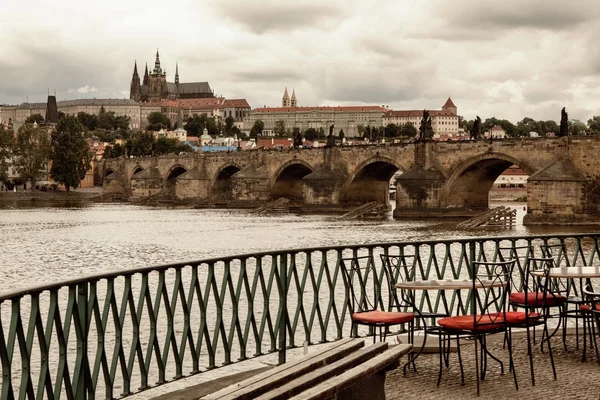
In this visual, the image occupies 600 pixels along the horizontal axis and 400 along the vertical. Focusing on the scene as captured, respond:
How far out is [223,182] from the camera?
84.3m

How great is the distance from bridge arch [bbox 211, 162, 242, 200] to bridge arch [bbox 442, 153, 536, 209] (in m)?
30.5

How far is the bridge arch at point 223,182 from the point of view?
269ft

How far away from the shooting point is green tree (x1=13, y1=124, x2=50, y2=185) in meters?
94.7

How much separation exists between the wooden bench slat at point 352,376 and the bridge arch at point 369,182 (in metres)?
54.2

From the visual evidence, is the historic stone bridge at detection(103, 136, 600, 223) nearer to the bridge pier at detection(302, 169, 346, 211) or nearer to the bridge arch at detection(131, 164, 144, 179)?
the bridge pier at detection(302, 169, 346, 211)

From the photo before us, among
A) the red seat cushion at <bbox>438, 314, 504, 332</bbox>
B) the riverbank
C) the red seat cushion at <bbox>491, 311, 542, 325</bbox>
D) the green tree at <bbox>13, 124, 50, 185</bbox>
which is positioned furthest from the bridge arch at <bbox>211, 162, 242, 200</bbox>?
the red seat cushion at <bbox>438, 314, 504, 332</bbox>

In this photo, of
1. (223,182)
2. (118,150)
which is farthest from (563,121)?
(118,150)

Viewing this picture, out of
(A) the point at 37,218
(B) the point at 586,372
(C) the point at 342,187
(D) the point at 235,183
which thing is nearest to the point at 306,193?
(C) the point at 342,187

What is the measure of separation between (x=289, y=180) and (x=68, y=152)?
29.5m

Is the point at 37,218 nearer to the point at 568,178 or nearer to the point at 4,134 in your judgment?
the point at 568,178

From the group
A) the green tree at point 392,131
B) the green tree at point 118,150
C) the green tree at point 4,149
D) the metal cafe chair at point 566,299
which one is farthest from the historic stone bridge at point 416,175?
the green tree at point 392,131

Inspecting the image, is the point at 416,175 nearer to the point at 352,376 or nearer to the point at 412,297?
the point at 412,297

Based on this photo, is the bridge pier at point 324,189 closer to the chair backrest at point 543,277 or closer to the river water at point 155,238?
the river water at point 155,238

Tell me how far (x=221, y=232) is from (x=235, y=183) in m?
29.9
